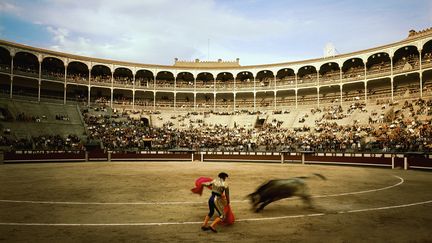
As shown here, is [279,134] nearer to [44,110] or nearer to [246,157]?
[246,157]

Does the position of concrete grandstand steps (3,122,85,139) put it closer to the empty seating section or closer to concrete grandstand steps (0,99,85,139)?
concrete grandstand steps (0,99,85,139)

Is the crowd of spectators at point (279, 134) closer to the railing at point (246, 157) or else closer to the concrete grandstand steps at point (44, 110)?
the railing at point (246, 157)

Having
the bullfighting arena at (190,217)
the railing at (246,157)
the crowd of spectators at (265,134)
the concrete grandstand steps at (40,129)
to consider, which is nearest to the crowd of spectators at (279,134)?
the crowd of spectators at (265,134)

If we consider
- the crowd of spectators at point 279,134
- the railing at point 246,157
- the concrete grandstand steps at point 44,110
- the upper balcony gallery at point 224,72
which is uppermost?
the upper balcony gallery at point 224,72

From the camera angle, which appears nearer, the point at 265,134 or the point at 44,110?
the point at 265,134

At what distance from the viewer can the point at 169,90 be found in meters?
55.9

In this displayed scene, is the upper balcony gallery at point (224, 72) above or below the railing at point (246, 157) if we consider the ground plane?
above

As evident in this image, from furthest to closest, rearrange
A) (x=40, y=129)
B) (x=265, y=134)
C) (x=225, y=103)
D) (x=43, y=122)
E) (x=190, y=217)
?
(x=225, y=103), (x=265, y=134), (x=43, y=122), (x=40, y=129), (x=190, y=217)

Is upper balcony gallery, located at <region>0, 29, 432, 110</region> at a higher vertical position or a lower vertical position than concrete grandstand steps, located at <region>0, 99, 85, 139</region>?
higher

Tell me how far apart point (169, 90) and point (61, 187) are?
43279 millimetres

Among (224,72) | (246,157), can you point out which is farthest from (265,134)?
(224,72)

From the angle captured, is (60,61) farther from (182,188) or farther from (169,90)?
(182,188)

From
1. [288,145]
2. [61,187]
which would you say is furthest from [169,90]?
[61,187]

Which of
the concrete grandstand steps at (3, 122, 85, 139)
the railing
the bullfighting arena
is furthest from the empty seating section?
the bullfighting arena
